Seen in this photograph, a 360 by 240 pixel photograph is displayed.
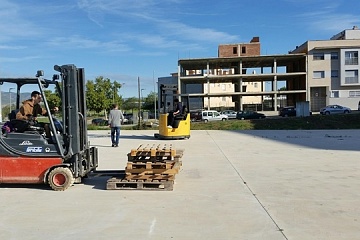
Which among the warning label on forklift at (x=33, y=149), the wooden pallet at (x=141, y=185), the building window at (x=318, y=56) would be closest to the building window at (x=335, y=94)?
the building window at (x=318, y=56)

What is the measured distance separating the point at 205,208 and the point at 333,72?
66.8m

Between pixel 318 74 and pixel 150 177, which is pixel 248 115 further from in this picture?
pixel 150 177

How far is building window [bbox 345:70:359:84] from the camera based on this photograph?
211ft

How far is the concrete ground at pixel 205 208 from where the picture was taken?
4.68m

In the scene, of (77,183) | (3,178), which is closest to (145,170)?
(77,183)

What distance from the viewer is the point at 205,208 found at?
18.9 feet

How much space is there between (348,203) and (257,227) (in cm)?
215

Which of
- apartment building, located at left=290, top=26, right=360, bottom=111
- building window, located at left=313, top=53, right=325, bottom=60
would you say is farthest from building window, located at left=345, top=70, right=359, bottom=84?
building window, located at left=313, top=53, right=325, bottom=60

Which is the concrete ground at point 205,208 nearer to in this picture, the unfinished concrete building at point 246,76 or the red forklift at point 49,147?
the red forklift at point 49,147

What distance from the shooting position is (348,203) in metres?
5.99

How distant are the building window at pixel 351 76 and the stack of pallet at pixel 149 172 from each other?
64.9 metres

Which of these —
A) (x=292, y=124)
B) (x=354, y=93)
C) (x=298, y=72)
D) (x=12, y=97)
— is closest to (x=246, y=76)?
(x=298, y=72)

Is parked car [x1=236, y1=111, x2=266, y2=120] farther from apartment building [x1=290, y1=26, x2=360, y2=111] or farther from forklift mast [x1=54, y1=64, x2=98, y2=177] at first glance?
forklift mast [x1=54, y1=64, x2=98, y2=177]

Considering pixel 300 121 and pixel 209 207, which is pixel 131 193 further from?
pixel 300 121
